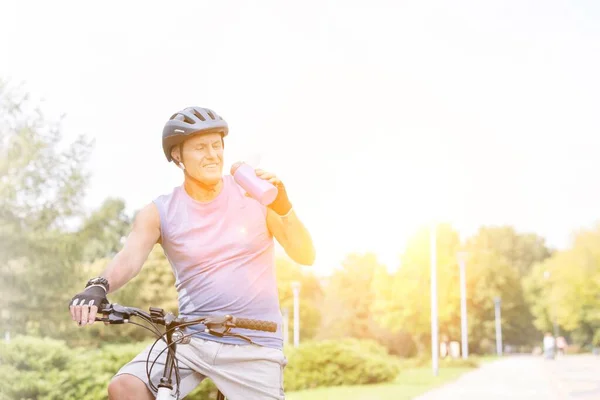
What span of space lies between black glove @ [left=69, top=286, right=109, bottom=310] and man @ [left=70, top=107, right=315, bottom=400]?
0.10 meters

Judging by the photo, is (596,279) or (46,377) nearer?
(46,377)

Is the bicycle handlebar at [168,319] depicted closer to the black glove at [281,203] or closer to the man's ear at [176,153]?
the black glove at [281,203]

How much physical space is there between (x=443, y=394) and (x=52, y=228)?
37.2ft

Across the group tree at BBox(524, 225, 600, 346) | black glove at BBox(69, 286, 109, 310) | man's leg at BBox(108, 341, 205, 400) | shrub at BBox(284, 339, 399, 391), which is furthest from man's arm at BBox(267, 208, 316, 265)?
tree at BBox(524, 225, 600, 346)

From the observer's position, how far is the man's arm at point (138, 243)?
11.1ft

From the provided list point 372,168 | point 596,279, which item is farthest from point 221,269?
point 596,279

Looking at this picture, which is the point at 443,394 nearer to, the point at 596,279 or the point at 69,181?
the point at 69,181

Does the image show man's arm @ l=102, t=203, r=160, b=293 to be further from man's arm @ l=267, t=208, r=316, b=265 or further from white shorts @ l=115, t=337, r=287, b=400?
man's arm @ l=267, t=208, r=316, b=265

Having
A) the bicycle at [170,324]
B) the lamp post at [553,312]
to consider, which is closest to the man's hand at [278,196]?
the bicycle at [170,324]

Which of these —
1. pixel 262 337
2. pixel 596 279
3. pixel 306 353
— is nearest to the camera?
pixel 262 337

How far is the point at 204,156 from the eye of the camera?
343 centimetres

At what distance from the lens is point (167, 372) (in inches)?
121

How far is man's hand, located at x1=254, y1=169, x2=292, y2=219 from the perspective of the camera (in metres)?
3.14

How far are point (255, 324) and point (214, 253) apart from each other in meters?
0.42
